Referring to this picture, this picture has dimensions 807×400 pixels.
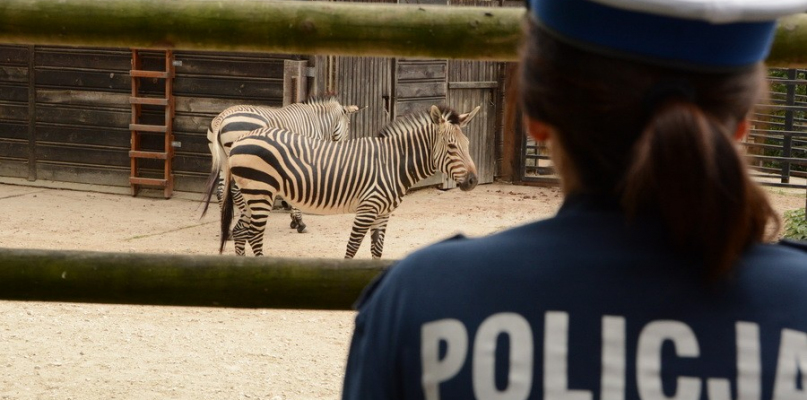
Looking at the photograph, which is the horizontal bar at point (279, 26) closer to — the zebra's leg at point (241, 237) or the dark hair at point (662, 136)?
the dark hair at point (662, 136)

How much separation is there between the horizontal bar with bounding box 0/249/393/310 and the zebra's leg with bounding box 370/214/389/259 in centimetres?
538

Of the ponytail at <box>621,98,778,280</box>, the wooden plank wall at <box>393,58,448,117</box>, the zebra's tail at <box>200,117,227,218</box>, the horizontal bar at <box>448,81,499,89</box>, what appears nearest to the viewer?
the ponytail at <box>621,98,778,280</box>

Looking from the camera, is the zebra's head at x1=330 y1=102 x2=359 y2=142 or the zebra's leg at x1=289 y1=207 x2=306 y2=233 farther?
the zebra's head at x1=330 y1=102 x2=359 y2=142

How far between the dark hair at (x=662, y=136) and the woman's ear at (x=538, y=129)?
2cm

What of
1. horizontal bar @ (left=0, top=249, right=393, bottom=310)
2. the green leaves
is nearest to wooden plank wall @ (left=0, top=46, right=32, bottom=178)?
the green leaves

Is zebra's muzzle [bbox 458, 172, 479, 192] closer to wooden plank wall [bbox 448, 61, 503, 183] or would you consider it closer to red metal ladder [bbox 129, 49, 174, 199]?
red metal ladder [bbox 129, 49, 174, 199]

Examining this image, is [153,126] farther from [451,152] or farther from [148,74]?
[451,152]

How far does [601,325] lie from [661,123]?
0.19m

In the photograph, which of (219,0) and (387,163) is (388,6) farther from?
(387,163)

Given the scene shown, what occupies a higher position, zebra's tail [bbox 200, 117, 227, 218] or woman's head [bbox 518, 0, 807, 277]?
woman's head [bbox 518, 0, 807, 277]

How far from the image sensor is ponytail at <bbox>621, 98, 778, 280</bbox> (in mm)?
858

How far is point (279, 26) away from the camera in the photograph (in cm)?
210

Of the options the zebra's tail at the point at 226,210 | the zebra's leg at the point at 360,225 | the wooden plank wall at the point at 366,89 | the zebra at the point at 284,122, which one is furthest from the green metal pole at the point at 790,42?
the wooden plank wall at the point at 366,89

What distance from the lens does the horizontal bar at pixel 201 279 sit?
6.51 ft
